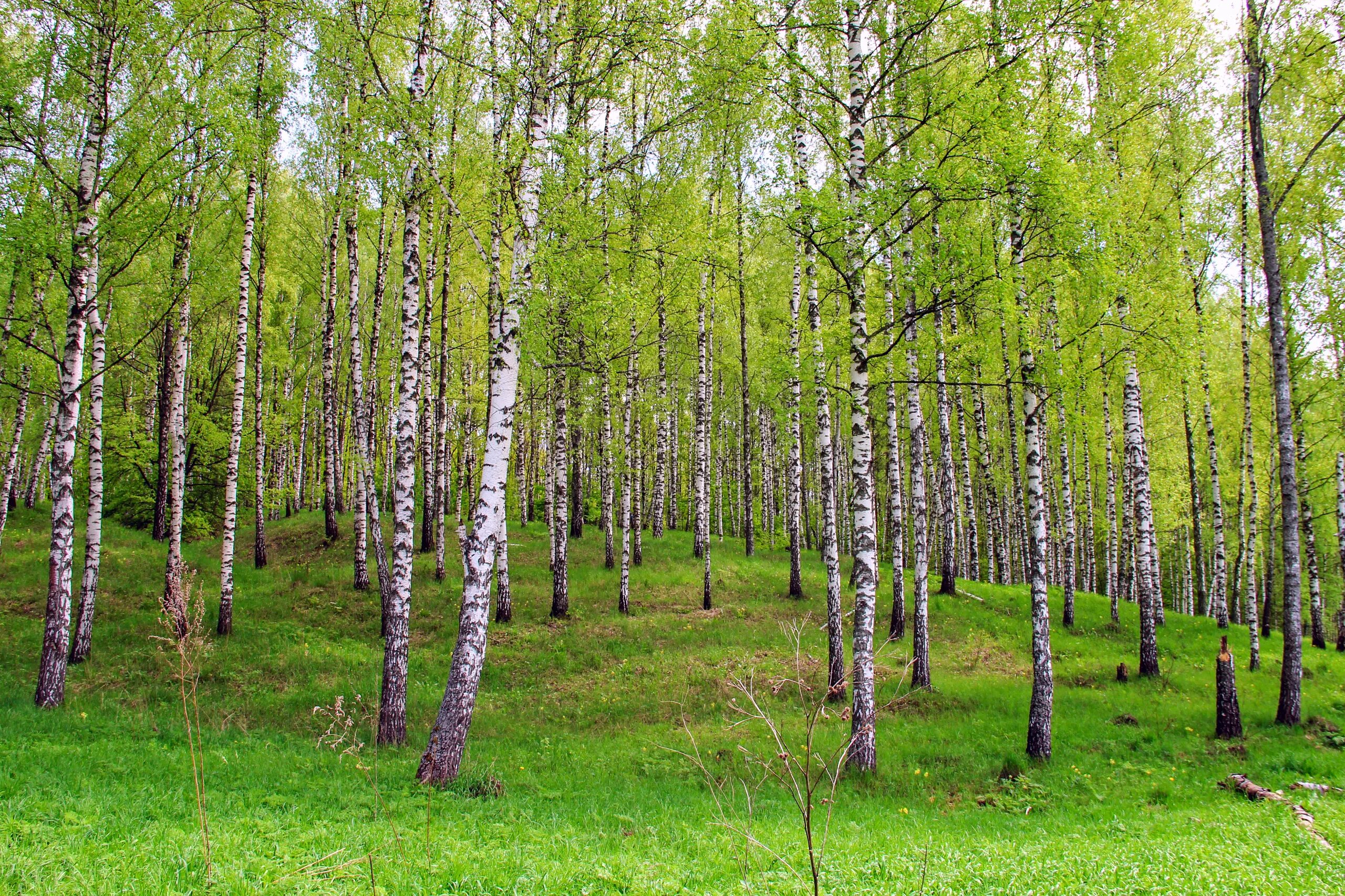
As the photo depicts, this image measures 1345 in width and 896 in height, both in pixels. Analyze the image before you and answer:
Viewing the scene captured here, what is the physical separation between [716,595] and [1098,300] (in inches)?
412

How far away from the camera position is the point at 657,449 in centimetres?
1697

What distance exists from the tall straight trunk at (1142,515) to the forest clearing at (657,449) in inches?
5.1

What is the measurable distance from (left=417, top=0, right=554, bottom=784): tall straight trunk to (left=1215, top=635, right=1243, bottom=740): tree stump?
413 inches

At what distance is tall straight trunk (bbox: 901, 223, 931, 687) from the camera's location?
9.12m

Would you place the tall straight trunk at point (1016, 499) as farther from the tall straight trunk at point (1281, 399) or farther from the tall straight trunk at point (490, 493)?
the tall straight trunk at point (490, 493)

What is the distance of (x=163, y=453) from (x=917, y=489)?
63.6ft

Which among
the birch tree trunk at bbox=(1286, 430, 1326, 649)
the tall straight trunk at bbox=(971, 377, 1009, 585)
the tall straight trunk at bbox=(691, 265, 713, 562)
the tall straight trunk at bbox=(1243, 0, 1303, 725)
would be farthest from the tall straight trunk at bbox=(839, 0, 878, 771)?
the birch tree trunk at bbox=(1286, 430, 1326, 649)

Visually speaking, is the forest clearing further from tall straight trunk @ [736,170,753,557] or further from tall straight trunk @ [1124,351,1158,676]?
tall straight trunk @ [736,170,753,557]

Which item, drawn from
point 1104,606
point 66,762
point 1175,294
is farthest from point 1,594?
point 1104,606

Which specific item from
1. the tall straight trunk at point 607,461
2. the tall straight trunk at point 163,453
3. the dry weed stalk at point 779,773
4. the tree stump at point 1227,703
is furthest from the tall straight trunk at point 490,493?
the tall straight trunk at point 163,453

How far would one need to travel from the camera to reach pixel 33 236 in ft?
25.1

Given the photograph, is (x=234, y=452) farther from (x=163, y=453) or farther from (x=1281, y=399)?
(x=1281, y=399)

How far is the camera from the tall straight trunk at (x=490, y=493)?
252 inches

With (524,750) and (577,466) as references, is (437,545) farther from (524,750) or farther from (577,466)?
(524,750)
